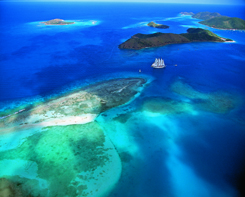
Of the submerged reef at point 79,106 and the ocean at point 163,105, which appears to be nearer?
the ocean at point 163,105

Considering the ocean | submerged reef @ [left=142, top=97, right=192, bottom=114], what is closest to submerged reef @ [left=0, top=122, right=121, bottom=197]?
the ocean

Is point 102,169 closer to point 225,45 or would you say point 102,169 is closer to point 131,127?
point 131,127

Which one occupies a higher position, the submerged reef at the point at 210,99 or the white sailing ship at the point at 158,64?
the white sailing ship at the point at 158,64

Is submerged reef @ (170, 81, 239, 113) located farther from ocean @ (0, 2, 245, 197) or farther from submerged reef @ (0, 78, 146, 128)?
submerged reef @ (0, 78, 146, 128)

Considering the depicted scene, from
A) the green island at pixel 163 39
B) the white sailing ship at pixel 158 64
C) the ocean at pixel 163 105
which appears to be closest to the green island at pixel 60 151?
the ocean at pixel 163 105

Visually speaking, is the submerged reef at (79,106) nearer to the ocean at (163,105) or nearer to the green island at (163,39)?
the ocean at (163,105)

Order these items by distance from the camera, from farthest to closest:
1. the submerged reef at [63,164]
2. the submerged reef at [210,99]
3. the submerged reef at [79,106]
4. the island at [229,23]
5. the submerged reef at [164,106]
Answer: the island at [229,23], the submerged reef at [210,99], the submerged reef at [164,106], the submerged reef at [79,106], the submerged reef at [63,164]

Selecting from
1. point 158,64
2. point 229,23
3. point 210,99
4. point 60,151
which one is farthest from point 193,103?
point 229,23
